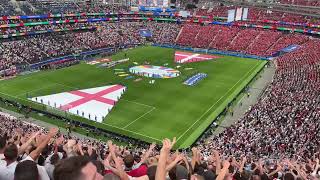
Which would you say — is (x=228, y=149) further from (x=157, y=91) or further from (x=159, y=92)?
(x=157, y=91)

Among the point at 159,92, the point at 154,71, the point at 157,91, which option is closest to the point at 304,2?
the point at 154,71

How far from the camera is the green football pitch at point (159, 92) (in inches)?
1479

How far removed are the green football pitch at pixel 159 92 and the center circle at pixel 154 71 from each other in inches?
Result: 62.3

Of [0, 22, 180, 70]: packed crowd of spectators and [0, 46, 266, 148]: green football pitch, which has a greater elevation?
[0, 22, 180, 70]: packed crowd of spectators

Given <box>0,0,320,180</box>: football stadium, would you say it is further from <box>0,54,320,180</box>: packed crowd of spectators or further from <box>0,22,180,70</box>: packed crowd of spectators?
<box>0,22,180,70</box>: packed crowd of spectators

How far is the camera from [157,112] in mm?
41906

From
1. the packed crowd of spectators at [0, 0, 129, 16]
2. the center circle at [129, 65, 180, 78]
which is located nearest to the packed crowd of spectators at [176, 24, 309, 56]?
the center circle at [129, 65, 180, 78]

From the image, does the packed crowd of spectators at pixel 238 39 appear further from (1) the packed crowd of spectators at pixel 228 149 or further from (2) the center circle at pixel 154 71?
(2) the center circle at pixel 154 71

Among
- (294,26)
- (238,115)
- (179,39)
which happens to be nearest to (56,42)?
(179,39)

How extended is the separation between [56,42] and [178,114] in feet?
135

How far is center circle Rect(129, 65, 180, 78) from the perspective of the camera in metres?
57.6

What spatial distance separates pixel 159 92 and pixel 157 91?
0.53 m

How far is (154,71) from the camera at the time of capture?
197 feet

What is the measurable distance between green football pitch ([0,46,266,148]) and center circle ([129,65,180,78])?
5.19ft
